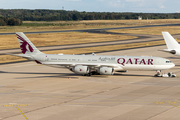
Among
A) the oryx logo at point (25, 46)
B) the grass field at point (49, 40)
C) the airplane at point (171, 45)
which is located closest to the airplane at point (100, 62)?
the oryx logo at point (25, 46)

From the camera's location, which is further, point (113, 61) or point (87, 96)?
point (113, 61)

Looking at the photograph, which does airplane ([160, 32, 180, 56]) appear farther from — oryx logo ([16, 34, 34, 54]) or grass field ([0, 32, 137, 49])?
grass field ([0, 32, 137, 49])

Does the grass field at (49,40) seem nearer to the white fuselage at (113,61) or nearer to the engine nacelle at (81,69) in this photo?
the white fuselage at (113,61)

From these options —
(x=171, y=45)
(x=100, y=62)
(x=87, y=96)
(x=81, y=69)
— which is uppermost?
(x=171, y=45)

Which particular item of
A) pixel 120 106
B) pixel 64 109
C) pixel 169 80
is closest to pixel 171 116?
pixel 120 106

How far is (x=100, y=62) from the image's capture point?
56156 mm

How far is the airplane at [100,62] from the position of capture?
5456 centimetres

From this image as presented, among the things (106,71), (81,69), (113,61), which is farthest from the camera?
(113,61)

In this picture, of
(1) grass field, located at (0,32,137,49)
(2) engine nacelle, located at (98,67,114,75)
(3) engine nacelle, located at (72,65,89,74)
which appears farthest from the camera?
(1) grass field, located at (0,32,137,49)

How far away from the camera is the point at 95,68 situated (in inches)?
2207

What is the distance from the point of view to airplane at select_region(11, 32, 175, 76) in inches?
2148

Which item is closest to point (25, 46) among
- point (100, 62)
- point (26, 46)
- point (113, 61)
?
point (26, 46)

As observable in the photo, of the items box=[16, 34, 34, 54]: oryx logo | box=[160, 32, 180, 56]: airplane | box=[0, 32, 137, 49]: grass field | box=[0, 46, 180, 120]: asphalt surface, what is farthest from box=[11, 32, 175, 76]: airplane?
box=[0, 32, 137, 49]: grass field

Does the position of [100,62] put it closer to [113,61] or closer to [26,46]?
[113,61]
